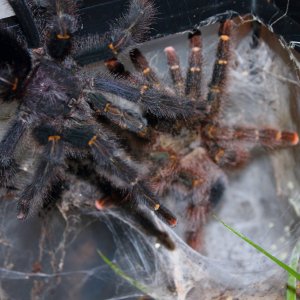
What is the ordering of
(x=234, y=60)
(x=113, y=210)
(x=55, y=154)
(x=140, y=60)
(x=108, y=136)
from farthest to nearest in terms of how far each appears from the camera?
(x=234, y=60) → (x=113, y=210) → (x=140, y=60) → (x=108, y=136) → (x=55, y=154)

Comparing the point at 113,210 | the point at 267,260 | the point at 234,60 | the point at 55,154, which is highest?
the point at 55,154

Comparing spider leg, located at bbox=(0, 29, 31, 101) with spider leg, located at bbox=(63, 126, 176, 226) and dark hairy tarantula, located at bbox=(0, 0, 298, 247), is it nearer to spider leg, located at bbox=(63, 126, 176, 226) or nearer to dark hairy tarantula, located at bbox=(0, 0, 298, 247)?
dark hairy tarantula, located at bbox=(0, 0, 298, 247)

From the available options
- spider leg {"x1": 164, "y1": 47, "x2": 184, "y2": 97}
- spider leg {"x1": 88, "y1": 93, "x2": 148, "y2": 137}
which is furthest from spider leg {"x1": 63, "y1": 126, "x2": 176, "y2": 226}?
spider leg {"x1": 164, "y1": 47, "x2": 184, "y2": 97}

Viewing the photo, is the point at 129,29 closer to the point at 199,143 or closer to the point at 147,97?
the point at 147,97

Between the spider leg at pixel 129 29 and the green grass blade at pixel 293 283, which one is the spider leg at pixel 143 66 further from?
the green grass blade at pixel 293 283

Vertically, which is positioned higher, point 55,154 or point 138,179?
point 55,154

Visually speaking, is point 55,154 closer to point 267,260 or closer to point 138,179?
point 138,179

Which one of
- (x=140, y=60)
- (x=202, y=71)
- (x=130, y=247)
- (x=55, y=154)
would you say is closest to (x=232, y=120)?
(x=202, y=71)

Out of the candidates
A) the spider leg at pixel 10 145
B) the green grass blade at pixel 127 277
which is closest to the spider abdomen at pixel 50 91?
the spider leg at pixel 10 145
